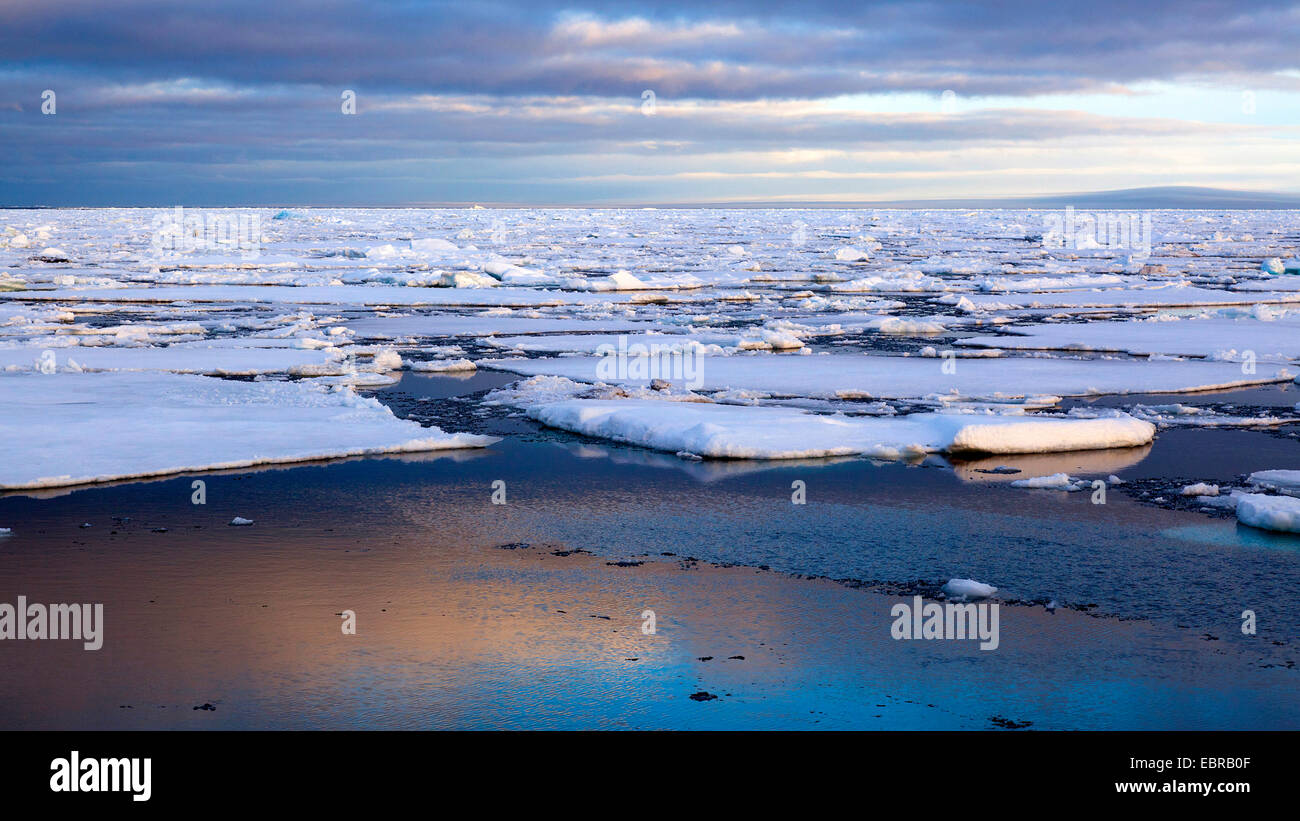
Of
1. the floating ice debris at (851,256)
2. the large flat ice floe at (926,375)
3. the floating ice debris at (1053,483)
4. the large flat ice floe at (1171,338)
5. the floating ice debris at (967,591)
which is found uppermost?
the floating ice debris at (851,256)

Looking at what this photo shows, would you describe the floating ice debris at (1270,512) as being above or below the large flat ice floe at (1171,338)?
below

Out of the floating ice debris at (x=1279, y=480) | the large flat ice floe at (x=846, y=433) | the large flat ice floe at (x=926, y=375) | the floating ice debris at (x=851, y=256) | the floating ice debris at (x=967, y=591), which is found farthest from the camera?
the floating ice debris at (x=851, y=256)

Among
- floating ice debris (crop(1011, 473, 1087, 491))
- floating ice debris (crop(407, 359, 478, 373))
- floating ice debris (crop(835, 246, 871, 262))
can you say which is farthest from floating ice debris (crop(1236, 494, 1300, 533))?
floating ice debris (crop(835, 246, 871, 262))

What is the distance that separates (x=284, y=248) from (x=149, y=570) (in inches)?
1483

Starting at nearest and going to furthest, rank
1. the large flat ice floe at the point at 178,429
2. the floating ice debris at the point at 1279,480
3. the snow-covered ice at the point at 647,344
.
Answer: the floating ice debris at the point at 1279,480
the large flat ice floe at the point at 178,429
the snow-covered ice at the point at 647,344

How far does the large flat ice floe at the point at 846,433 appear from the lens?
866cm

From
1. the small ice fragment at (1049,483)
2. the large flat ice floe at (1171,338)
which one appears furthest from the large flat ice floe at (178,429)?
the large flat ice floe at (1171,338)

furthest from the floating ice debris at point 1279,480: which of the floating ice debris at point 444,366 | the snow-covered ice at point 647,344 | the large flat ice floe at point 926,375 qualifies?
the floating ice debris at point 444,366

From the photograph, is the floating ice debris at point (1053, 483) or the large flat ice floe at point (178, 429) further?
the large flat ice floe at point (178, 429)

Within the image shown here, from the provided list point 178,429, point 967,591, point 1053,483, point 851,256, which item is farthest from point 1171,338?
point 851,256

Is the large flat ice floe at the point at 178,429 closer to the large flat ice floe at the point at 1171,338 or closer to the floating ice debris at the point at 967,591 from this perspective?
the floating ice debris at the point at 967,591

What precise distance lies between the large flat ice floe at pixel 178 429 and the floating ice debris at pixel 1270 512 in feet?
16.8

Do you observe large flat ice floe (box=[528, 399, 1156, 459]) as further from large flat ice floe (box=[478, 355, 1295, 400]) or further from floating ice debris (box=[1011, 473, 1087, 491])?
large flat ice floe (box=[478, 355, 1295, 400])
